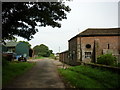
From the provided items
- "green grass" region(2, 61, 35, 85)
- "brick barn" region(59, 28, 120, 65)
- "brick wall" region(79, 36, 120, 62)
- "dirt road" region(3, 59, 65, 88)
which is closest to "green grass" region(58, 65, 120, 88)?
"dirt road" region(3, 59, 65, 88)

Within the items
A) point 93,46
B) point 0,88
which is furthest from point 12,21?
point 93,46

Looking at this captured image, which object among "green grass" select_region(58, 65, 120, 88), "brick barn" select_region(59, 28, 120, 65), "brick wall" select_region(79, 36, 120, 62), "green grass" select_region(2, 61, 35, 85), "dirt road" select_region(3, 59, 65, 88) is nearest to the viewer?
"green grass" select_region(58, 65, 120, 88)

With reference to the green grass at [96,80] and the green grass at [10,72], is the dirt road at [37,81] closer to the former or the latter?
the green grass at [10,72]

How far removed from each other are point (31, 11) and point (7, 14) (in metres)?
2.78

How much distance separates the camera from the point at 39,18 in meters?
16.6

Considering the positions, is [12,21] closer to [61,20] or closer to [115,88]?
[61,20]

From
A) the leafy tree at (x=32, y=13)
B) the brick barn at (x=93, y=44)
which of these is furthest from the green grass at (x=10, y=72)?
the brick barn at (x=93, y=44)

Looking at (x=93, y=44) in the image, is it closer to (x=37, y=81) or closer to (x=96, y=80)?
(x=96, y=80)

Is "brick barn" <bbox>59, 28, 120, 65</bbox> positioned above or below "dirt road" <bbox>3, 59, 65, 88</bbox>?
above

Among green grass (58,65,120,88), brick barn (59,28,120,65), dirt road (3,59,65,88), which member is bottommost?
dirt road (3,59,65,88)

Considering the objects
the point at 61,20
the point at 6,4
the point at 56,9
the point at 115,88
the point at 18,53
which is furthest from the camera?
the point at 18,53

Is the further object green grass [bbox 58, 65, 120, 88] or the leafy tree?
the leafy tree

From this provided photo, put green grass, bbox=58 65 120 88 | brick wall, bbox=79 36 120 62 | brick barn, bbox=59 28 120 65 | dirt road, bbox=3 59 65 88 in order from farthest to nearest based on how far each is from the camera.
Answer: brick wall, bbox=79 36 120 62
brick barn, bbox=59 28 120 65
dirt road, bbox=3 59 65 88
green grass, bbox=58 65 120 88

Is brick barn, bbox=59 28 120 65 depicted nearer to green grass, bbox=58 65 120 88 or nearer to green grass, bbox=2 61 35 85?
green grass, bbox=2 61 35 85
